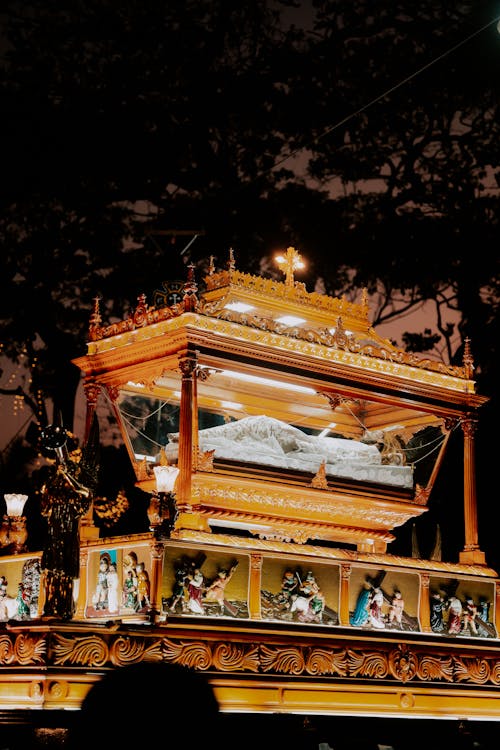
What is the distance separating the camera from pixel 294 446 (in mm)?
12305

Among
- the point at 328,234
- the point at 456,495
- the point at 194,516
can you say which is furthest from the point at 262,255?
the point at 194,516

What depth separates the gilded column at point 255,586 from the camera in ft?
33.6

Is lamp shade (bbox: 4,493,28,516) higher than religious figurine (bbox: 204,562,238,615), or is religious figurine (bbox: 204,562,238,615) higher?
lamp shade (bbox: 4,493,28,516)

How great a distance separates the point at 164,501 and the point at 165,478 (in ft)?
0.75

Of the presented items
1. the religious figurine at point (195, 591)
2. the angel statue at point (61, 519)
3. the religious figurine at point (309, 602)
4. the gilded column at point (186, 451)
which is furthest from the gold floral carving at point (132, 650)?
the religious figurine at point (309, 602)

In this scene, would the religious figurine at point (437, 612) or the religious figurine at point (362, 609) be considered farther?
the religious figurine at point (437, 612)

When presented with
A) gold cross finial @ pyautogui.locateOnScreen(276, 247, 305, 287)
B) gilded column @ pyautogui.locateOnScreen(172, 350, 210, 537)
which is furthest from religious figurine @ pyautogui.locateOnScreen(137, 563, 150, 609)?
gold cross finial @ pyautogui.locateOnScreen(276, 247, 305, 287)

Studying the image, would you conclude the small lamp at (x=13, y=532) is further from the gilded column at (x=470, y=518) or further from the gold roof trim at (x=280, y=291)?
the gilded column at (x=470, y=518)

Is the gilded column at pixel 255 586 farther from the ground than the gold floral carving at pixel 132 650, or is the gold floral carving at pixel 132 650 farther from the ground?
the gilded column at pixel 255 586

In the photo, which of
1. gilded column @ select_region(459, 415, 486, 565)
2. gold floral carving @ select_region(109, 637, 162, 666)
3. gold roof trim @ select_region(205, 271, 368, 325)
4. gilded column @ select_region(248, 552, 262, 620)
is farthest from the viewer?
gilded column @ select_region(459, 415, 486, 565)

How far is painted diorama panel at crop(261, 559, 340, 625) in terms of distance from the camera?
410 inches

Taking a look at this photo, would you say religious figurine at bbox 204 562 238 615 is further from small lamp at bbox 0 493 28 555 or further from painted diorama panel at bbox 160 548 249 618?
small lamp at bbox 0 493 28 555

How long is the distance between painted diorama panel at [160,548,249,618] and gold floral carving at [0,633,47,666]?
4.52 feet

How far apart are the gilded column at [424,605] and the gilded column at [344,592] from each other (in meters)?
1.00
